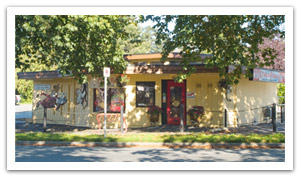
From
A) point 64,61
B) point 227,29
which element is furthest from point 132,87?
point 227,29

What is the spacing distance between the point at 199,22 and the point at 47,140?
26.4 feet

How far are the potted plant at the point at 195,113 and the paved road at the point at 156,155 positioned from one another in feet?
20.9

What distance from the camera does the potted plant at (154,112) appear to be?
1686 centimetres

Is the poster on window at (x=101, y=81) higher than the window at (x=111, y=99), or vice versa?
the poster on window at (x=101, y=81)

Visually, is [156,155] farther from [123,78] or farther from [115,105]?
[115,105]

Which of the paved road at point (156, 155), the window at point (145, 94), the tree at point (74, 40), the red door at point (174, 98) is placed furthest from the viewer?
the window at point (145, 94)

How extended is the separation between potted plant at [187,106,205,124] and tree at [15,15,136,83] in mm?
4458

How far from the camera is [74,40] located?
1326 centimetres

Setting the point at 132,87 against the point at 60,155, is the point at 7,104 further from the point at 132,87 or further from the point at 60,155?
the point at 132,87

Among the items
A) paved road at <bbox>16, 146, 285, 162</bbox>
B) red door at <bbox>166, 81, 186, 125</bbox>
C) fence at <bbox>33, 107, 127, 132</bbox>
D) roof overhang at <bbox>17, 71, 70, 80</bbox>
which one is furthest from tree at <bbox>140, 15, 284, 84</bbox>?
roof overhang at <bbox>17, 71, 70, 80</bbox>

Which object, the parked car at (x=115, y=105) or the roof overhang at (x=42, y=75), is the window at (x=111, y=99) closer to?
the parked car at (x=115, y=105)

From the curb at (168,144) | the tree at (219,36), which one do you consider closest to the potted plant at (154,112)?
the tree at (219,36)

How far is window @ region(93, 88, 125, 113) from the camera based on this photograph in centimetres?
1764

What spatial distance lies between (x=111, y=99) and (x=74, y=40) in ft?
17.6
